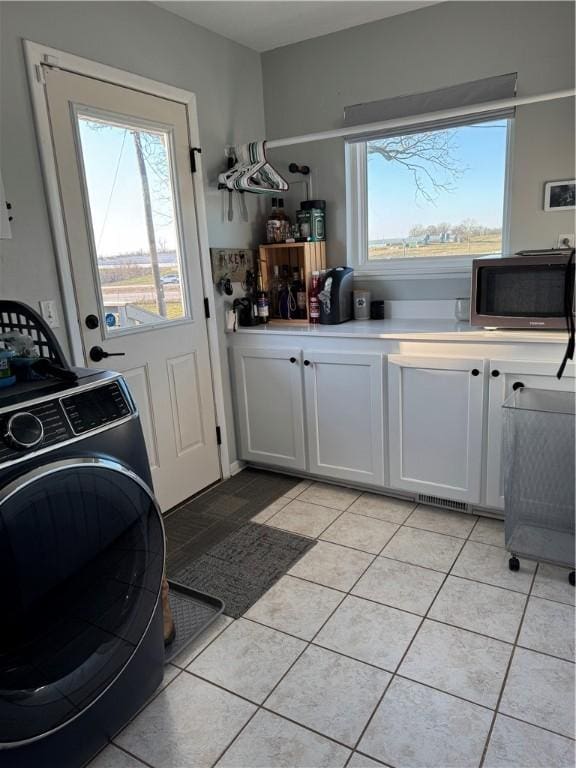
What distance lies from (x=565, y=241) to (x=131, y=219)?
204 centimetres

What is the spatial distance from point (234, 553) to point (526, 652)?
3.96 feet

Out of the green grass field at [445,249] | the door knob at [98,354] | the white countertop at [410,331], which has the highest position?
the green grass field at [445,249]

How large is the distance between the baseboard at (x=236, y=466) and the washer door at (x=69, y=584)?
5.63 feet

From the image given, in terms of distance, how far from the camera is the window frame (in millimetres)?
2842

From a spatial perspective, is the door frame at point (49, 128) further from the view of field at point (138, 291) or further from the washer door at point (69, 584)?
the washer door at point (69, 584)

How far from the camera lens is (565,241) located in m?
2.48

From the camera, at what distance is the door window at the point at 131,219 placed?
88.0 inches

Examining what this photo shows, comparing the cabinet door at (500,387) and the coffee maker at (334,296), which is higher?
the coffee maker at (334,296)

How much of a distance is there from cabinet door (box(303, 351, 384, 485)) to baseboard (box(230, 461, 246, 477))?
53cm

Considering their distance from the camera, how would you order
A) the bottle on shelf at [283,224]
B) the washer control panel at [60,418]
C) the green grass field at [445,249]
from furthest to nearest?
1. the bottle on shelf at [283,224]
2. the green grass field at [445,249]
3. the washer control panel at [60,418]

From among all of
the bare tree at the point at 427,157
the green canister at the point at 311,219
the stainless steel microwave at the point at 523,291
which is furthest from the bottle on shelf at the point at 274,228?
the stainless steel microwave at the point at 523,291

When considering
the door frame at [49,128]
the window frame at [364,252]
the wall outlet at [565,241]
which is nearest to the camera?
the door frame at [49,128]

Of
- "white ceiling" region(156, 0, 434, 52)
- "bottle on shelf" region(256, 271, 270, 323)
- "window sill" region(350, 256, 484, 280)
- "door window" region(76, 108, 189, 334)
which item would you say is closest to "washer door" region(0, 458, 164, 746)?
"door window" region(76, 108, 189, 334)

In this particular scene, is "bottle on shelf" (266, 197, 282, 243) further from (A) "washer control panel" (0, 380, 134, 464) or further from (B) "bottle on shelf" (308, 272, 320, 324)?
(A) "washer control panel" (0, 380, 134, 464)
